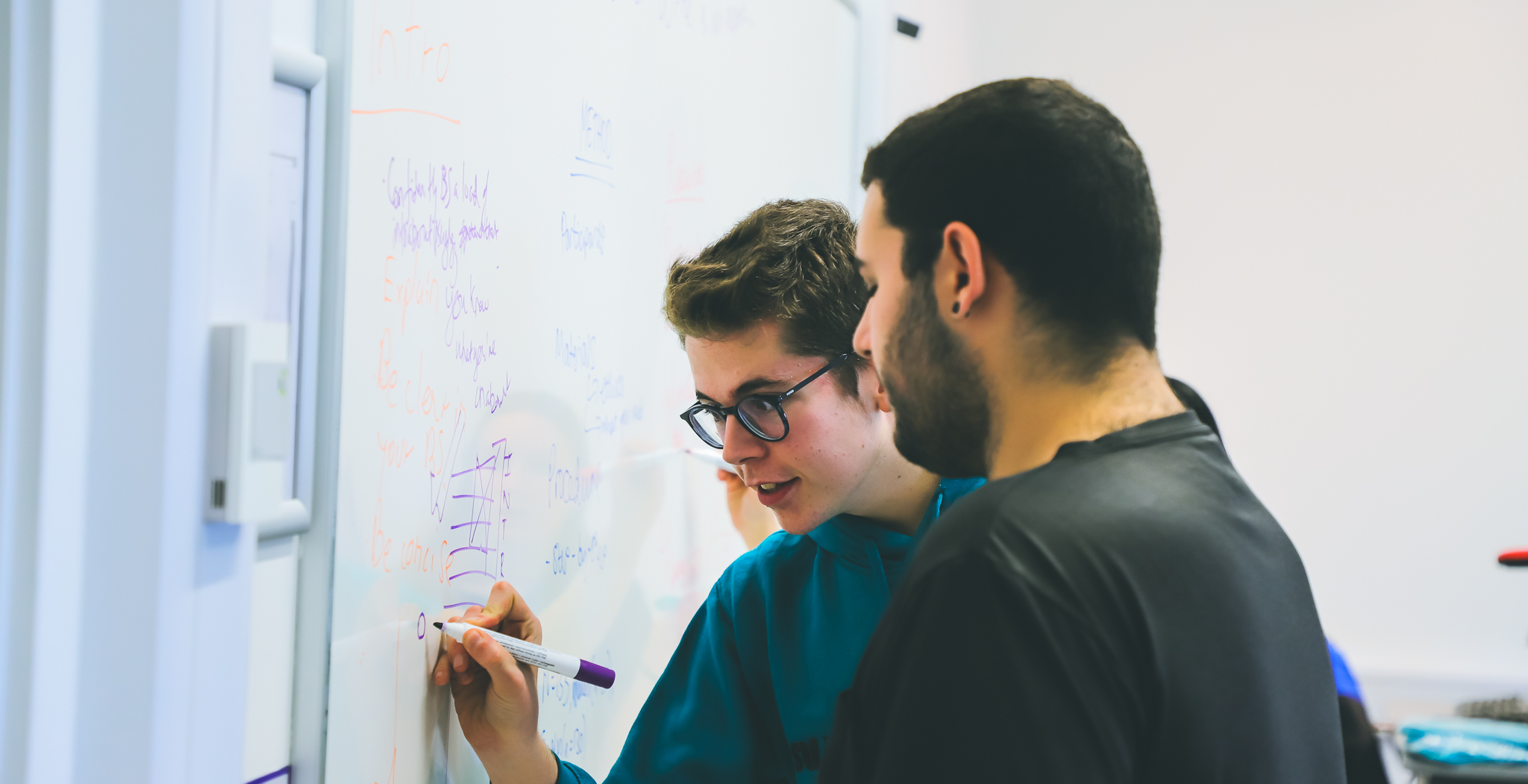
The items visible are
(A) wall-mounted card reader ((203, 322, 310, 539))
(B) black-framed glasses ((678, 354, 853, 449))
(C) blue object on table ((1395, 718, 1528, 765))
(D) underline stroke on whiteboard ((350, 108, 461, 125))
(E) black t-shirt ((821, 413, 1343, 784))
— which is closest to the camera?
(E) black t-shirt ((821, 413, 1343, 784))

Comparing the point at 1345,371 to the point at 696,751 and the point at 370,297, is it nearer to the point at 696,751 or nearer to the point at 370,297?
the point at 696,751

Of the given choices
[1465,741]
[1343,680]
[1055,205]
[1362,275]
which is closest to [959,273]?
[1055,205]

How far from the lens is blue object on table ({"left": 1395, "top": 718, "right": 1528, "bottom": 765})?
4.48ft

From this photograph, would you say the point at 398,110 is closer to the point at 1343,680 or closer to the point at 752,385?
A: the point at 752,385

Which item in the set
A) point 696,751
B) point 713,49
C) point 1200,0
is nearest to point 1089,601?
point 696,751

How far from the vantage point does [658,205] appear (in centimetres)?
121

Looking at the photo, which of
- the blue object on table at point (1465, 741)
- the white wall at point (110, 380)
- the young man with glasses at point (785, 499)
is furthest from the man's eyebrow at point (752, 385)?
the blue object on table at point (1465, 741)

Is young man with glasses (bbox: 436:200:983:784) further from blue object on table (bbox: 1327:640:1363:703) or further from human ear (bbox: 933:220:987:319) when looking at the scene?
blue object on table (bbox: 1327:640:1363:703)

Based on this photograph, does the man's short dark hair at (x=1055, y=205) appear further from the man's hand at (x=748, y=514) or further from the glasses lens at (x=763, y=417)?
the man's hand at (x=748, y=514)

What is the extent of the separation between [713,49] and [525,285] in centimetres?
54

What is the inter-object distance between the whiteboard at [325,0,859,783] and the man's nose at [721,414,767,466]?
0.17m

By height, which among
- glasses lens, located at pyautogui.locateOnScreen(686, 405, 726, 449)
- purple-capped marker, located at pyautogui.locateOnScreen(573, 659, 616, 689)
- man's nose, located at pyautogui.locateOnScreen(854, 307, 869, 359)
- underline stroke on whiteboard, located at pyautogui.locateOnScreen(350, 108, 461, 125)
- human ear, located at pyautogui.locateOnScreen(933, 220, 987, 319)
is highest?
underline stroke on whiteboard, located at pyautogui.locateOnScreen(350, 108, 461, 125)

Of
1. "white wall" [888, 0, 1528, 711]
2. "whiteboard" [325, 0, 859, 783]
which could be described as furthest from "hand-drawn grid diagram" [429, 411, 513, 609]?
"white wall" [888, 0, 1528, 711]

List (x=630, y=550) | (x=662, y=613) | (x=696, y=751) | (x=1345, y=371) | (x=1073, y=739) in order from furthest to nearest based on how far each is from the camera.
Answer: (x=1345, y=371) → (x=662, y=613) → (x=630, y=550) → (x=696, y=751) → (x=1073, y=739)
